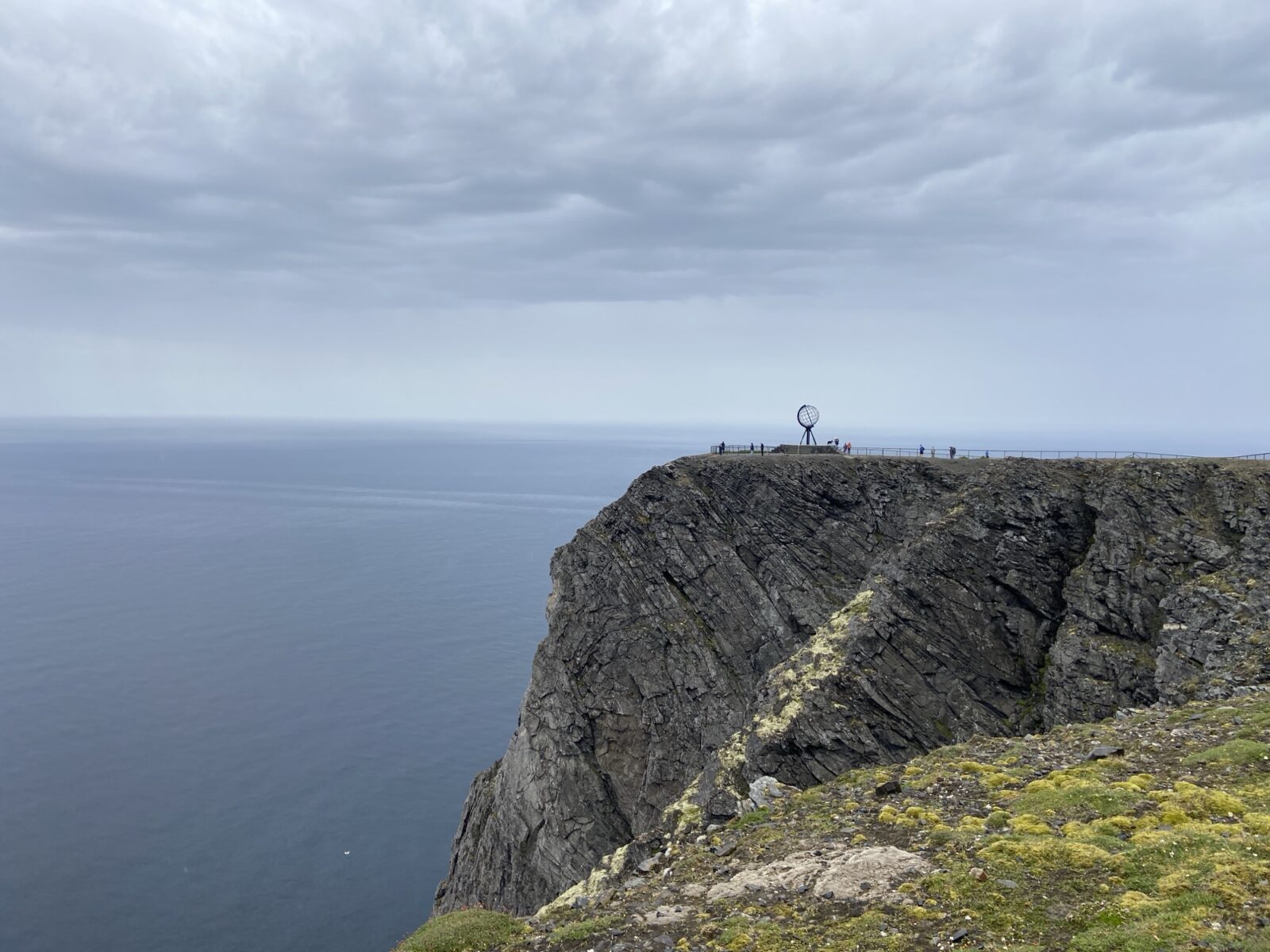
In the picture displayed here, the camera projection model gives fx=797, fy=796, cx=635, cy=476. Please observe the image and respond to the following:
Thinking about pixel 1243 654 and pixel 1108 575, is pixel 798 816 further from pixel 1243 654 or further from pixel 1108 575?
pixel 1108 575

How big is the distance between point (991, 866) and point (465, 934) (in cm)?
1380

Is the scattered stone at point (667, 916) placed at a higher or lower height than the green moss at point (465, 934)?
higher

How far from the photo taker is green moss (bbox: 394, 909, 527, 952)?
2100 cm

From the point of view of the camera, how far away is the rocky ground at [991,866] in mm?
17141

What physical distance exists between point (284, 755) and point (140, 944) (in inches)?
1203

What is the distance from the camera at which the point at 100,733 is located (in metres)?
90.8

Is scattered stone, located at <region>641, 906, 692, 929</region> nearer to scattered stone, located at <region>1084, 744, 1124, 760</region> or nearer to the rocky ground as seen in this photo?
the rocky ground

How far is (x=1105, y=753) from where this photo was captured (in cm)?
2667

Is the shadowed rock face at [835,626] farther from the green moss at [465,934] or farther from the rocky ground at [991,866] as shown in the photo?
the green moss at [465,934]

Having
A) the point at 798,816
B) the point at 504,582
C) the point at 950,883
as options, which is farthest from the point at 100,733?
the point at 950,883

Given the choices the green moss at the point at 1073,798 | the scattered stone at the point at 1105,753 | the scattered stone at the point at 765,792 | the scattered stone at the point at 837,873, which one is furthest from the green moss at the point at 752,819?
the scattered stone at the point at 1105,753

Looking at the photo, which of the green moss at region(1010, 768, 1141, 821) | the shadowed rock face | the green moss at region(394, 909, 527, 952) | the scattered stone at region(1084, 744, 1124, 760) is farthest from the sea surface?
the scattered stone at region(1084, 744, 1124, 760)

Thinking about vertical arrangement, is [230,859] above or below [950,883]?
below

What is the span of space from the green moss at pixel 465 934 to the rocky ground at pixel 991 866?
50 millimetres
